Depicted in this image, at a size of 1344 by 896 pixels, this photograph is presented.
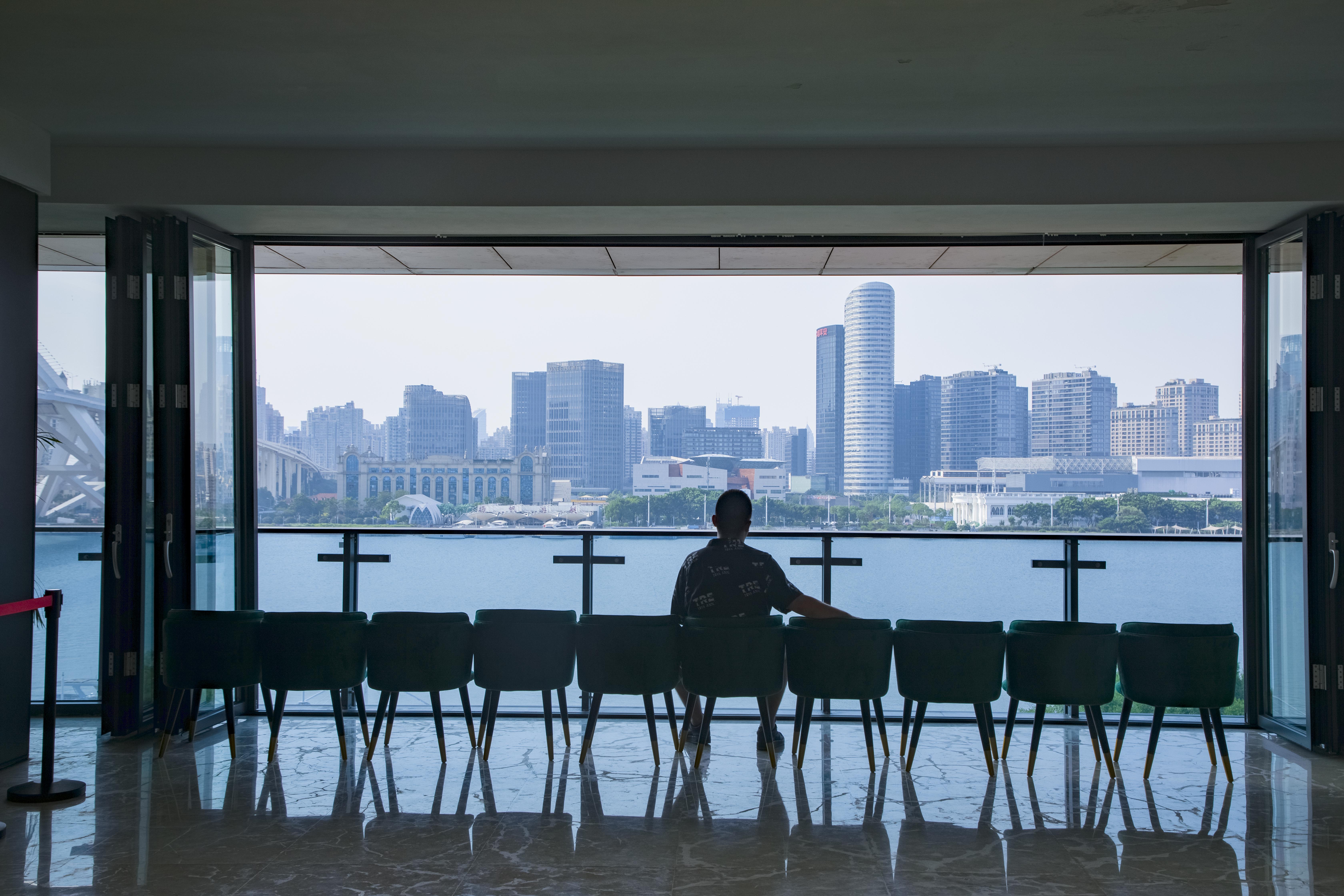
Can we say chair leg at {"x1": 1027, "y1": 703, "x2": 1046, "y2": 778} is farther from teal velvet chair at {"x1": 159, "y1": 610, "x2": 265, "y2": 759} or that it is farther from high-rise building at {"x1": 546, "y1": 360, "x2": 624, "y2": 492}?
high-rise building at {"x1": 546, "y1": 360, "x2": 624, "y2": 492}

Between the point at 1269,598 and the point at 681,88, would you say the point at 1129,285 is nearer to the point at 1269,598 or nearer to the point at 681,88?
the point at 1269,598

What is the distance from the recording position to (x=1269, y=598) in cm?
518

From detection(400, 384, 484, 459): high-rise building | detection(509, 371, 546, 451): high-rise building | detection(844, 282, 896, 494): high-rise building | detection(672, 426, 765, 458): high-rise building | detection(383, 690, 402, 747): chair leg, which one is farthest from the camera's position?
detection(400, 384, 484, 459): high-rise building

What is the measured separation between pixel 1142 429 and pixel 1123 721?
16.8 meters

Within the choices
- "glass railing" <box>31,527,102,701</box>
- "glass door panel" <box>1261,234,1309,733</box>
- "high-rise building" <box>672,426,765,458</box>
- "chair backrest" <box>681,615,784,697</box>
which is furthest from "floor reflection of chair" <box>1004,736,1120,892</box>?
"high-rise building" <box>672,426,765,458</box>

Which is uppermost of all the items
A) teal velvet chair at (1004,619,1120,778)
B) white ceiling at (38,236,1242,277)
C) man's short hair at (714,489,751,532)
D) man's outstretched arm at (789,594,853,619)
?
white ceiling at (38,236,1242,277)

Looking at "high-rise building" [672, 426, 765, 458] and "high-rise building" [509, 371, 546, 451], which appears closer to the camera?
"high-rise building" [672, 426, 765, 458]

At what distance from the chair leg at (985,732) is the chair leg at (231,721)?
3.62m

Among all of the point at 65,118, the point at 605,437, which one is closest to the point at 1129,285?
the point at 605,437

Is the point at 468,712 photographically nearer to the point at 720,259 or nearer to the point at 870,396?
the point at 720,259

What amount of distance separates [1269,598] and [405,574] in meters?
5.09

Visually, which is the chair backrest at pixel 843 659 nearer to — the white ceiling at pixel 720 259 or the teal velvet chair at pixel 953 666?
the teal velvet chair at pixel 953 666

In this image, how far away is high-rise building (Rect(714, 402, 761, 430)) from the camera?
62.4ft

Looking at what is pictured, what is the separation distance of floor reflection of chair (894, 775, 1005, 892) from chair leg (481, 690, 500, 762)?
198 centimetres
